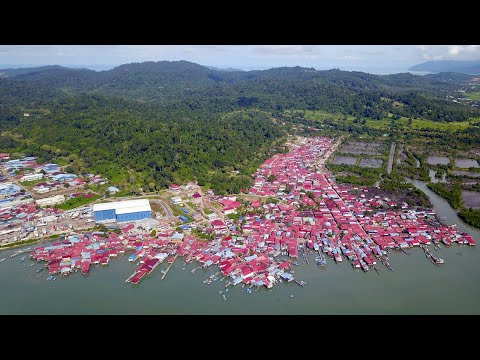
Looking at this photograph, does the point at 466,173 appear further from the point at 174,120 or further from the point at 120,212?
the point at 174,120

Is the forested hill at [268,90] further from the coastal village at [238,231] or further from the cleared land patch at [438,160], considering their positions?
the coastal village at [238,231]

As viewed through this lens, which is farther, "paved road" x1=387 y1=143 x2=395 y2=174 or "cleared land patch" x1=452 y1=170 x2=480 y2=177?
"paved road" x1=387 y1=143 x2=395 y2=174

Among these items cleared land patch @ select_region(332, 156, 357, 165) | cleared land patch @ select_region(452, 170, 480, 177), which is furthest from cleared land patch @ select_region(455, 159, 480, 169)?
cleared land patch @ select_region(332, 156, 357, 165)

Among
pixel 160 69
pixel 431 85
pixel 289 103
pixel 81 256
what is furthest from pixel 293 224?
pixel 160 69

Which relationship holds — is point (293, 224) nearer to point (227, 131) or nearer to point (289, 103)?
point (227, 131)

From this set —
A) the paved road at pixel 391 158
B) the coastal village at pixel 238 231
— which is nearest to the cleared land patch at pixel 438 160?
the paved road at pixel 391 158

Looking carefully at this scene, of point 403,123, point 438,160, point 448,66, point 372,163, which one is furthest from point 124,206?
point 448,66

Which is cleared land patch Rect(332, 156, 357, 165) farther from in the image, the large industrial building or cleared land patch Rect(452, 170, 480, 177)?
the large industrial building
